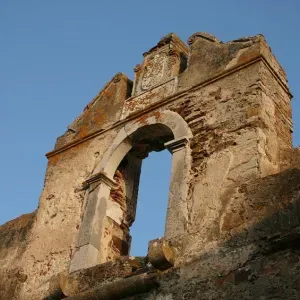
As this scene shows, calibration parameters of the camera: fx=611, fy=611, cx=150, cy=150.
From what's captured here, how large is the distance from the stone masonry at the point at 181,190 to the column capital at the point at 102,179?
2cm

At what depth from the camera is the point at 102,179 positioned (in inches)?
294

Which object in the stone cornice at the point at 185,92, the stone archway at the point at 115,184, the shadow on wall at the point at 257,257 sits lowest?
the shadow on wall at the point at 257,257

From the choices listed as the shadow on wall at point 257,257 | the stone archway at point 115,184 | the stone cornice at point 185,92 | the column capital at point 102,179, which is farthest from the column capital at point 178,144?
the shadow on wall at point 257,257

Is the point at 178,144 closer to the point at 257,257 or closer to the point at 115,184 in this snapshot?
the point at 115,184

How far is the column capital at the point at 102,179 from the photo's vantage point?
7.48 meters

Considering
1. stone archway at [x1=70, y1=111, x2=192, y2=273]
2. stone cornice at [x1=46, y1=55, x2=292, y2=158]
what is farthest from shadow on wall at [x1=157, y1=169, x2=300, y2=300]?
stone cornice at [x1=46, y1=55, x2=292, y2=158]

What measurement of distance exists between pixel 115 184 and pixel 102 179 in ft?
0.66

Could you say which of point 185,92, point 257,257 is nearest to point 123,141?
point 185,92

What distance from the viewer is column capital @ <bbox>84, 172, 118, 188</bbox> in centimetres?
748

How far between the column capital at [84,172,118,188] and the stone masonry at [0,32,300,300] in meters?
0.02

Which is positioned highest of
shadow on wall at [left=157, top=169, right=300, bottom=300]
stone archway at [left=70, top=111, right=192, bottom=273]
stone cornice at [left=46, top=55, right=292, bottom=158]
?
stone cornice at [left=46, top=55, right=292, bottom=158]

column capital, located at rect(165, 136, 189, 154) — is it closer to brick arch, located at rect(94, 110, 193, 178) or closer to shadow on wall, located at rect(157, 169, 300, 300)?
brick arch, located at rect(94, 110, 193, 178)

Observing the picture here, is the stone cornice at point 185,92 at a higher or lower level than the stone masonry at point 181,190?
higher

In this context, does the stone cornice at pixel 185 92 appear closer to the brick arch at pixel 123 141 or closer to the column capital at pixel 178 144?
the brick arch at pixel 123 141
